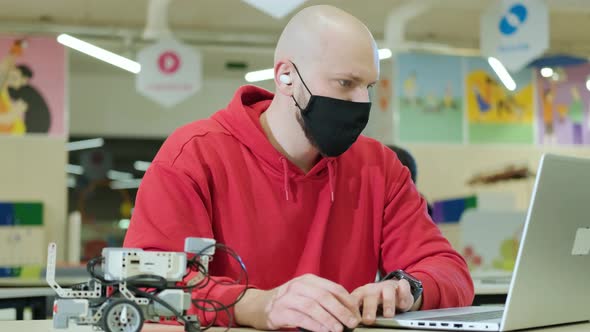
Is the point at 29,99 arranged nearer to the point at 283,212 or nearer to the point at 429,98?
the point at 429,98

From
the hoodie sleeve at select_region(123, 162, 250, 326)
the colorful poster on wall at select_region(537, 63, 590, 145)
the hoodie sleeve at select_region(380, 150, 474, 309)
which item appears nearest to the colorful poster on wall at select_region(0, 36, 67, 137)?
the colorful poster on wall at select_region(537, 63, 590, 145)

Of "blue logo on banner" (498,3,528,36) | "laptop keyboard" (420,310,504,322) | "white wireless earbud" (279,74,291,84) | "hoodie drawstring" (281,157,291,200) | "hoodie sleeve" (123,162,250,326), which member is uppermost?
"blue logo on banner" (498,3,528,36)

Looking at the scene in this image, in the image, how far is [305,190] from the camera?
227cm

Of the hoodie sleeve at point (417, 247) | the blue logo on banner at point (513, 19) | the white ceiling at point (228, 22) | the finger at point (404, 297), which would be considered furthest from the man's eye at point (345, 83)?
the white ceiling at point (228, 22)

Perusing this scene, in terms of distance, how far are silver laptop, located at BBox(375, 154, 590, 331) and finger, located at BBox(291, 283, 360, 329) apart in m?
0.19

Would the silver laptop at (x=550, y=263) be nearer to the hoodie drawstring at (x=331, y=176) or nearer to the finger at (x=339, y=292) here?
the finger at (x=339, y=292)

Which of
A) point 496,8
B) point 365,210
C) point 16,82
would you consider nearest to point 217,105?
point 16,82

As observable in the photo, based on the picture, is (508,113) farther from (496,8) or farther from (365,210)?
(365,210)

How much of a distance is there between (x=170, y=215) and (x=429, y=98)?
1010cm

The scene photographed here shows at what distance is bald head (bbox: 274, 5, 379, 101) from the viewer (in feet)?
6.95

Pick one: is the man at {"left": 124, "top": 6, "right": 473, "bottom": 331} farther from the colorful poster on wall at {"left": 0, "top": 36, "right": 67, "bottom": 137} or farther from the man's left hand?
the colorful poster on wall at {"left": 0, "top": 36, "right": 67, "bottom": 137}

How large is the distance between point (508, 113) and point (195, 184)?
34.9 ft

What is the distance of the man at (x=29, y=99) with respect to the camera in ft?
36.2

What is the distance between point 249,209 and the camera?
2.19 m
